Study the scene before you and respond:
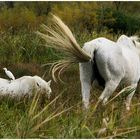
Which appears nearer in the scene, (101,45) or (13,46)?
(101,45)

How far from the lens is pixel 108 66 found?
29.7ft

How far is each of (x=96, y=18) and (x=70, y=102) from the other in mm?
18097

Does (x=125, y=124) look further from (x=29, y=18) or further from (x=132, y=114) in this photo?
(x=29, y=18)

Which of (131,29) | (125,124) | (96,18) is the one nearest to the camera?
(125,124)

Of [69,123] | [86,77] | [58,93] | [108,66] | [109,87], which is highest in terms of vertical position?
[108,66]

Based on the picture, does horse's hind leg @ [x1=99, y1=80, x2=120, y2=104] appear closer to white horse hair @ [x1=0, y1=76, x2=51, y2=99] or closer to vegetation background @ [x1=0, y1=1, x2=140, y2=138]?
vegetation background @ [x1=0, y1=1, x2=140, y2=138]

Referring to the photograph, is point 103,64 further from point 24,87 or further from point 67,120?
point 67,120

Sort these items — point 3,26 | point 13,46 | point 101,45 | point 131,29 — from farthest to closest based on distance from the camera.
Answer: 1. point 131,29
2. point 3,26
3. point 13,46
4. point 101,45

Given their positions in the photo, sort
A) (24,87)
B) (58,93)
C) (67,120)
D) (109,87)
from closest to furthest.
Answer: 1. (67,120)
2. (109,87)
3. (24,87)
4. (58,93)

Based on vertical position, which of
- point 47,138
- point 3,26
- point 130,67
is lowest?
point 47,138

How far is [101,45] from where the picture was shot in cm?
902

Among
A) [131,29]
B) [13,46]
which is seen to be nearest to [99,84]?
[13,46]

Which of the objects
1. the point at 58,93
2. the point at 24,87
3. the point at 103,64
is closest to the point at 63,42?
the point at 103,64

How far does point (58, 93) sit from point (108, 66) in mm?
2142
